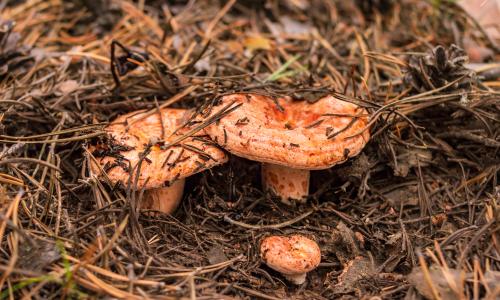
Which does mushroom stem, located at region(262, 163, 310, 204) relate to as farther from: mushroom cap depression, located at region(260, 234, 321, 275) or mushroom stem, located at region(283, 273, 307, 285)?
mushroom stem, located at region(283, 273, 307, 285)

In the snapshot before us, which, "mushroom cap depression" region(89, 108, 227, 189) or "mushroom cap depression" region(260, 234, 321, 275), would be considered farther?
"mushroom cap depression" region(89, 108, 227, 189)

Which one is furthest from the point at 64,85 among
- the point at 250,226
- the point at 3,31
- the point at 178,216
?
the point at 250,226

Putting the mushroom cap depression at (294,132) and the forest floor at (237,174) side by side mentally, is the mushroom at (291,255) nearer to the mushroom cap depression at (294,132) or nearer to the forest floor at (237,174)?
the forest floor at (237,174)

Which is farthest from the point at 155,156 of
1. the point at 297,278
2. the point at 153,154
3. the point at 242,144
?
the point at 297,278

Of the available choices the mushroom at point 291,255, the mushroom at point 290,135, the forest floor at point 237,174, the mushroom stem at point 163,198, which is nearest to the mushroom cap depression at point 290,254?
the mushroom at point 291,255

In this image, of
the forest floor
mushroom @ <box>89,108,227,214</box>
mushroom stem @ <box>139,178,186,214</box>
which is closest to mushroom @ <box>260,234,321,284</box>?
the forest floor

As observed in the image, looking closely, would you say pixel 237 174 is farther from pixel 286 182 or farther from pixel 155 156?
pixel 155 156

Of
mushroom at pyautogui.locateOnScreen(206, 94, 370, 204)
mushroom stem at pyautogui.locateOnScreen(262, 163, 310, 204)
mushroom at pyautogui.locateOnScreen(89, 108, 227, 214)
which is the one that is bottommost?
mushroom stem at pyautogui.locateOnScreen(262, 163, 310, 204)

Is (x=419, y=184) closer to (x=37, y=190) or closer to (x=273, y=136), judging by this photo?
(x=273, y=136)
